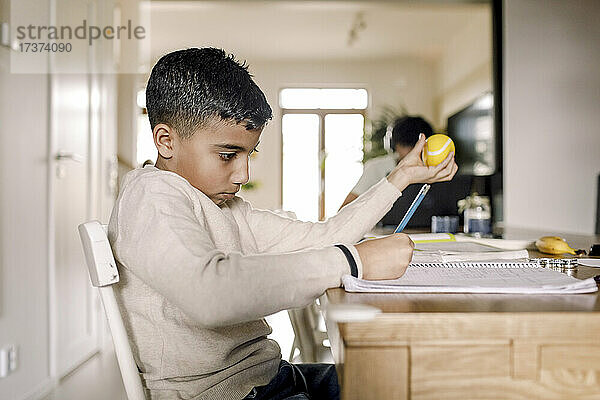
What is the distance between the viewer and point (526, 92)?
4406 millimetres

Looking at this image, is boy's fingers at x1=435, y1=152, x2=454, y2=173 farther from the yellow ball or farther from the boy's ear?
the boy's ear

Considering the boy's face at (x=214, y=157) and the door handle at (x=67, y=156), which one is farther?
the door handle at (x=67, y=156)

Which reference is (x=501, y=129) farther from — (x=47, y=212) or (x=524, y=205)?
(x=47, y=212)

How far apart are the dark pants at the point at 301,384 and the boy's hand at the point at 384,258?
0.26 meters

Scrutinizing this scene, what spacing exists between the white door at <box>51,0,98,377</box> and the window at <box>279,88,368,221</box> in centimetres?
A: 578

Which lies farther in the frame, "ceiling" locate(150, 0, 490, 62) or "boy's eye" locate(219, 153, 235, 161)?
"ceiling" locate(150, 0, 490, 62)

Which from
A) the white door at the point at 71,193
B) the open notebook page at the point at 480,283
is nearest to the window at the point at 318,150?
the white door at the point at 71,193

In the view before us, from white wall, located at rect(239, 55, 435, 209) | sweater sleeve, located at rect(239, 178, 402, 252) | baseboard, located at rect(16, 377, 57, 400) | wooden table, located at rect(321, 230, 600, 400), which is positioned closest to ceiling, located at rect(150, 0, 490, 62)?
white wall, located at rect(239, 55, 435, 209)

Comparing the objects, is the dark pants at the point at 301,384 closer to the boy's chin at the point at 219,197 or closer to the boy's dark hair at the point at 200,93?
the boy's chin at the point at 219,197

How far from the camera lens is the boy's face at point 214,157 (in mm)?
1058

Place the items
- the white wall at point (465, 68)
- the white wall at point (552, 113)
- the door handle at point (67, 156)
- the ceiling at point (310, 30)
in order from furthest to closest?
1. the ceiling at point (310, 30)
2. the white wall at point (465, 68)
3. the white wall at point (552, 113)
4. the door handle at point (67, 156)

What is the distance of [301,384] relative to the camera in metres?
1.19

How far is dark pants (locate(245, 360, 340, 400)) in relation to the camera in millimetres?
1059

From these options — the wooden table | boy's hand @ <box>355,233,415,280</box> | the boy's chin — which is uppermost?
the boy's chin
